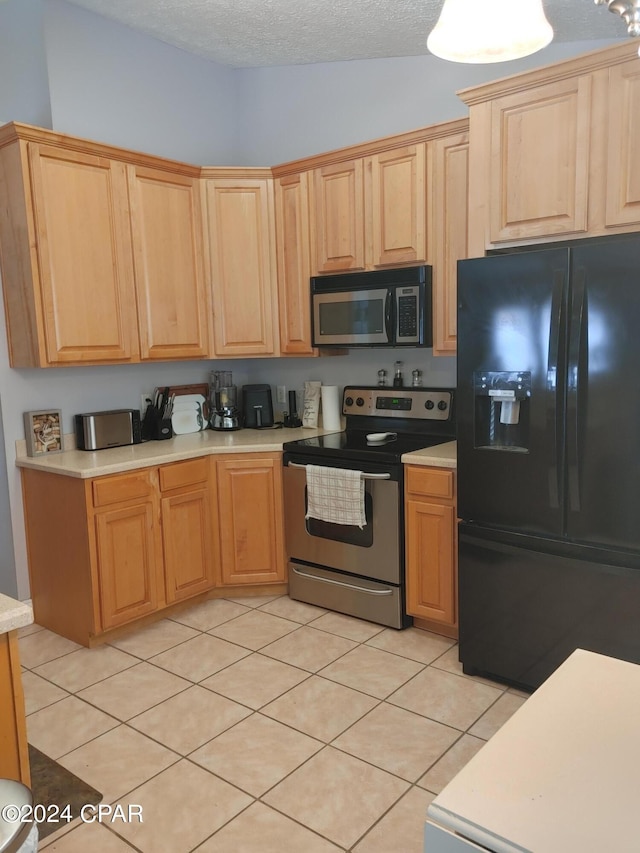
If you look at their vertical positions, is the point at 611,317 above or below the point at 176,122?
below

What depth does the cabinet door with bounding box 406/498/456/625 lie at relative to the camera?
3.00 metres

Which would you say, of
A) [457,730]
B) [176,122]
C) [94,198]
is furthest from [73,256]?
[457,730]

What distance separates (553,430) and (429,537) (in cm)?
89

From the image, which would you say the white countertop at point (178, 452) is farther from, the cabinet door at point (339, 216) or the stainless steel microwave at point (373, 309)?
the cabinet door at point (339, 216)

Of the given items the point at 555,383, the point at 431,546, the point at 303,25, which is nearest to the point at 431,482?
the point at 431,546

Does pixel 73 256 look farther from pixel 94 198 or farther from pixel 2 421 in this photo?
pixel 2 421

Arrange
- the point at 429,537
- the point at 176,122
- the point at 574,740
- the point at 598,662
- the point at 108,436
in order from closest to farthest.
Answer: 1. the point at 574,740
2. the point at 598,662
3. the point at 429,537
4. the point at 108,436
5. the point at 176,122

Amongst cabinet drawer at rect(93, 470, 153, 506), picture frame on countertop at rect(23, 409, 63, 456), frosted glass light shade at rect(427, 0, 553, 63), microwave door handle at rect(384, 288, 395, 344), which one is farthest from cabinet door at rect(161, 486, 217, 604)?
frosted glass light shade at rect(427, 0, 553, 63)

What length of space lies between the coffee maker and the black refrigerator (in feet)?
5.88

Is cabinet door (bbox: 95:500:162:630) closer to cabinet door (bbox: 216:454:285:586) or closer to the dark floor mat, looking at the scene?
cabinet door (bbox: 216:454:285:586)

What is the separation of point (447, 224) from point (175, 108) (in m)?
1.95

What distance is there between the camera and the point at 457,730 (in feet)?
7.89

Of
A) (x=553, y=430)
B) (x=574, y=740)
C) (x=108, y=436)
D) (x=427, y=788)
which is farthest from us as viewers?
(x=108, y=436)

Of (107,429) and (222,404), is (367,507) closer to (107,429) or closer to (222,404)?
(222,404)
